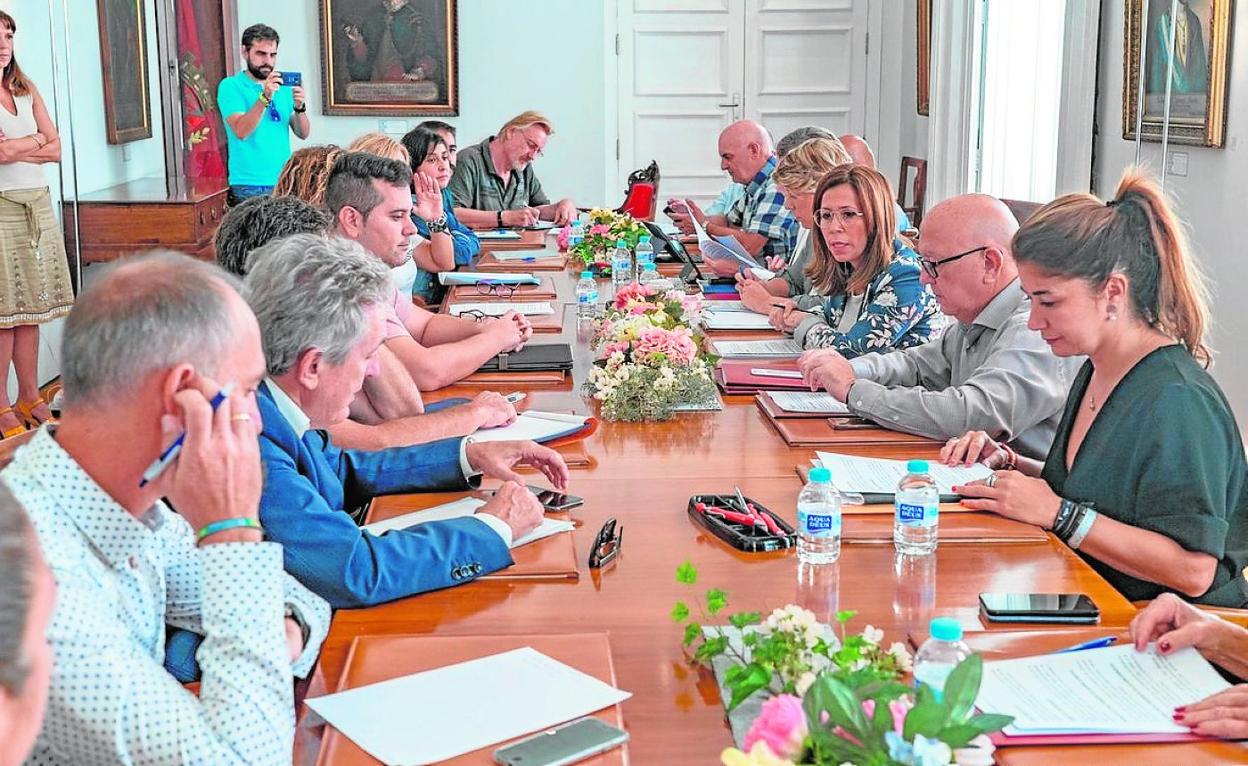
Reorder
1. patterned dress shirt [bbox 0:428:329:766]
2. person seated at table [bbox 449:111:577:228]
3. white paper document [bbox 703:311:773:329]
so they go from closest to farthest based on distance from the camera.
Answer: patterned dress shirt [bbox 0:428:329:766] < white paper document [bbox 703:311:773:329] < person seated at table [bbox 449:111:577:228]

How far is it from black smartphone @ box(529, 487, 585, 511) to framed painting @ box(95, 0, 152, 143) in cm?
571

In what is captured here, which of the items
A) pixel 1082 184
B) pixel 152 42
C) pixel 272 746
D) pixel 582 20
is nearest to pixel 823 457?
pixel 272 746

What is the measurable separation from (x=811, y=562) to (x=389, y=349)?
1.48m

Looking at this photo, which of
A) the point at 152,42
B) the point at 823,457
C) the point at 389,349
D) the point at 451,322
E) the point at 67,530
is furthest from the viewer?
the point at 152,42

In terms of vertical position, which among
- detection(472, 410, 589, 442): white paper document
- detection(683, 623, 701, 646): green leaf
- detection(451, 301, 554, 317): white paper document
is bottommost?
detection(472, 410, 589, 442): white paper document

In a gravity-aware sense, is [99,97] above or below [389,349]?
above

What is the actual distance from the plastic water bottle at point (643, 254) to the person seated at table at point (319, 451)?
3213mm

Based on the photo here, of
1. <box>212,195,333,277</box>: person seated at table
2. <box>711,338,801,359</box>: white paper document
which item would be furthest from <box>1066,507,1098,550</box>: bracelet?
<box>711,338,801,359</box>: white paper document

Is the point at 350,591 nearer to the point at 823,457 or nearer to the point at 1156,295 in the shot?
the point at 823,457

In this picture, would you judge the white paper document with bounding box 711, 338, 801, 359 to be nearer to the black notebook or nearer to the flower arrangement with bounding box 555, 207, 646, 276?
the black notebook

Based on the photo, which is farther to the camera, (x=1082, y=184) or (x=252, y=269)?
(x=1082, y=184)

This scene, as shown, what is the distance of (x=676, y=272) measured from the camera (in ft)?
19.0

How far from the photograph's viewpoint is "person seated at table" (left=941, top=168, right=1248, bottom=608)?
85.6 inches

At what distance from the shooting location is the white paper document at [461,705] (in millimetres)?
1514
